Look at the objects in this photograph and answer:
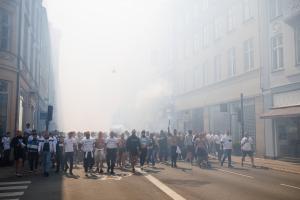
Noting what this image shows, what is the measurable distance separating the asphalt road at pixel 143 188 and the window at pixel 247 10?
1791cm

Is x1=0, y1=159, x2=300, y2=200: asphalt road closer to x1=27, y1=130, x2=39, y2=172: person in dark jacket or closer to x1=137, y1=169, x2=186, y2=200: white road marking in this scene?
x1=137, y1=169, x2=186, y2=200: white road marking

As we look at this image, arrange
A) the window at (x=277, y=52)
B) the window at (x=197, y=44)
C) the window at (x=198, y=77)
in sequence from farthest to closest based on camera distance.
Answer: the window at (x=197, y=44) → the window at (x=198, y=77) → the window at (x=277, y=52)

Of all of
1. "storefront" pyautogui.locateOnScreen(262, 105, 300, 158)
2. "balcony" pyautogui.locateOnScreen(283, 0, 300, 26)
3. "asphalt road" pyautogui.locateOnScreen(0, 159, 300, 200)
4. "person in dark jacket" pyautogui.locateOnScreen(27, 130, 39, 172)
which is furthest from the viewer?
"storefront" pyautogui.locateOnScreen(262, 105, 300, 158)

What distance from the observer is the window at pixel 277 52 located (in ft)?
83.8

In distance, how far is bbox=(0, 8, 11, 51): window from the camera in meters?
22.6

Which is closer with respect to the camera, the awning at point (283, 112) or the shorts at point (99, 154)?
the shorts at point (99, 154)

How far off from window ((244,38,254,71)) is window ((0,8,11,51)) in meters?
16.3

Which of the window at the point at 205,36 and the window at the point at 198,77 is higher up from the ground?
the window at the point at 205,36

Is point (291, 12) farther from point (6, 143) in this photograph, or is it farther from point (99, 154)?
point (6, 143)

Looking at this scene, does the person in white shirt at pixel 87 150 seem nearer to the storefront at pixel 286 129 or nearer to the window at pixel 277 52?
the storefront at pixel 286 129

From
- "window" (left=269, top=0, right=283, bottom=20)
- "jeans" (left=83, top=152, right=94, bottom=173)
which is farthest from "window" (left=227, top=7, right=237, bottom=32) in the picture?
"jeans" (left=83, top=152, right=94, bottom=173)

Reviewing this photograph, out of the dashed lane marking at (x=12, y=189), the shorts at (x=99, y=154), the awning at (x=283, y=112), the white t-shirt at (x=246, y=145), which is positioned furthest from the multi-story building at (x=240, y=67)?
the dashed lane marking at (x=12, y=189)

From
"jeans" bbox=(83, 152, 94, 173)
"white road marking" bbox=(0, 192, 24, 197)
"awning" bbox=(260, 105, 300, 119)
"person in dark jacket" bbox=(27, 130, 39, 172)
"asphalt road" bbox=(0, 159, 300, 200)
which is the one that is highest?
"awning" bbox=(260, 105, 300, 119)

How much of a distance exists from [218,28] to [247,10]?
6125mm
